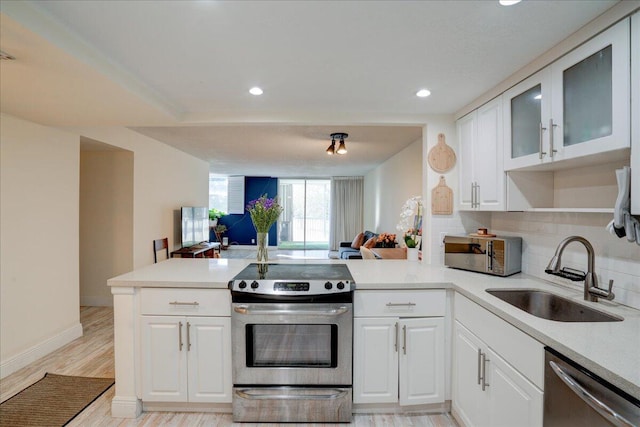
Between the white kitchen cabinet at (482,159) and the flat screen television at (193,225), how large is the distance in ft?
14.9

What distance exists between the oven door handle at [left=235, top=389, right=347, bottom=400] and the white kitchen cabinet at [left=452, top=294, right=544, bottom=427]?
75cm

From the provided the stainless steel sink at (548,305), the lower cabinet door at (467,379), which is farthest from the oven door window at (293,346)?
the stainless steel sink at (548,305)

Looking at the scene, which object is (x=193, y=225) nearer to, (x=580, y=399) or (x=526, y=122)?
(x=526, y=122)

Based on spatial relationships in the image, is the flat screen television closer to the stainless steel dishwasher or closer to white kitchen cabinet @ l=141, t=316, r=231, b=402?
white kitchen cabinet @ l=141, t=316, r=231, b=402

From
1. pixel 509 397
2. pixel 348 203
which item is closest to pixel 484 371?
pixel 509 397

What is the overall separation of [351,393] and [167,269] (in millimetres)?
1617

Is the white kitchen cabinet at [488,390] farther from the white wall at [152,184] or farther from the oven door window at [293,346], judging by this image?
the white wall at [152,184]

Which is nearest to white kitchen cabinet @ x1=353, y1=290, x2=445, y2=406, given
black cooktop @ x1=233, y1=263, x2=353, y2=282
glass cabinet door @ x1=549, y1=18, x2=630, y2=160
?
black cooktop @ x1=233, y1=263, x2=353, y2=282

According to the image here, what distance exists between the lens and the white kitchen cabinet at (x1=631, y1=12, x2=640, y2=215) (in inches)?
48.2

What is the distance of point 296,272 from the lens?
224 cm

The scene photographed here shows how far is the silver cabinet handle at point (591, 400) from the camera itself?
0.90 m

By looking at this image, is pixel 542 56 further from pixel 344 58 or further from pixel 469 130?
pixel 344 58

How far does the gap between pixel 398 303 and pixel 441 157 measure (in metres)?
1.39

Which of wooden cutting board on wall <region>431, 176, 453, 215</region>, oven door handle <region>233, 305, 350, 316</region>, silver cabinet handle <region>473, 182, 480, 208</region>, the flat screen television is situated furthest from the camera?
the flat screen television
